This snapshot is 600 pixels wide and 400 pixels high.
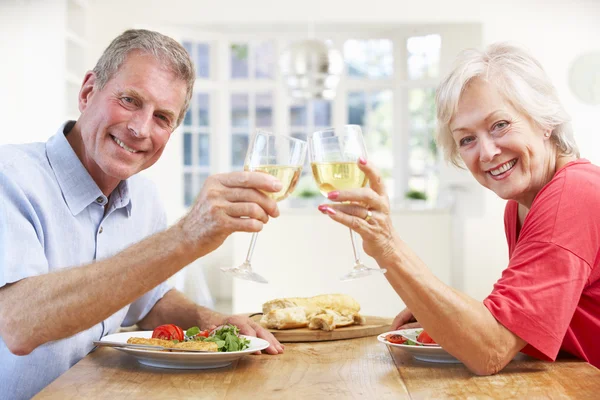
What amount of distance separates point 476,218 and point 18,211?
5.93m

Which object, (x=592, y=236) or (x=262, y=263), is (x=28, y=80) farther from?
(x=592, y=236)

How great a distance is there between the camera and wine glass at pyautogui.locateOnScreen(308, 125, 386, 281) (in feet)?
4.18

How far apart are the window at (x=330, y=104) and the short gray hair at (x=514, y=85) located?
21.5ft

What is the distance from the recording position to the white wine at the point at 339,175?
127 cm

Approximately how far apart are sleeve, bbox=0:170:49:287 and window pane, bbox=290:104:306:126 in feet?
23.4

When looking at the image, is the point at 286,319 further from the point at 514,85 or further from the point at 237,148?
the point at 237,148

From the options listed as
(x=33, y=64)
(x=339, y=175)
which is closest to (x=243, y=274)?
(x=339, y=175)

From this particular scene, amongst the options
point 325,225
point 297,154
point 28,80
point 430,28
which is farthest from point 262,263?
point 430,28

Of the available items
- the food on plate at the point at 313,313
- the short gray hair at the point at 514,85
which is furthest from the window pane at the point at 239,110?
the short gray hair at the point at 514,85

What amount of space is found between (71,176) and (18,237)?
0.29 meters

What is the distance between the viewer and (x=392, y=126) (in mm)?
8531

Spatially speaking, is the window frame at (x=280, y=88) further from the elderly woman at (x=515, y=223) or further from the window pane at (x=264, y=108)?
the elderly woman at (x=515, y=223)

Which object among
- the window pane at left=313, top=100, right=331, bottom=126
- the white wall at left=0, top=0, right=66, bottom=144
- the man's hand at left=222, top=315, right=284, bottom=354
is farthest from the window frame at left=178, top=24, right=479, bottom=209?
the man's hand at left=222, top=315, right=284, bottom=354

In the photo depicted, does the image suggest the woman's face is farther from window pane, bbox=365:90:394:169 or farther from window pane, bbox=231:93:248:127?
window pane, bbox=231:93:248:127
